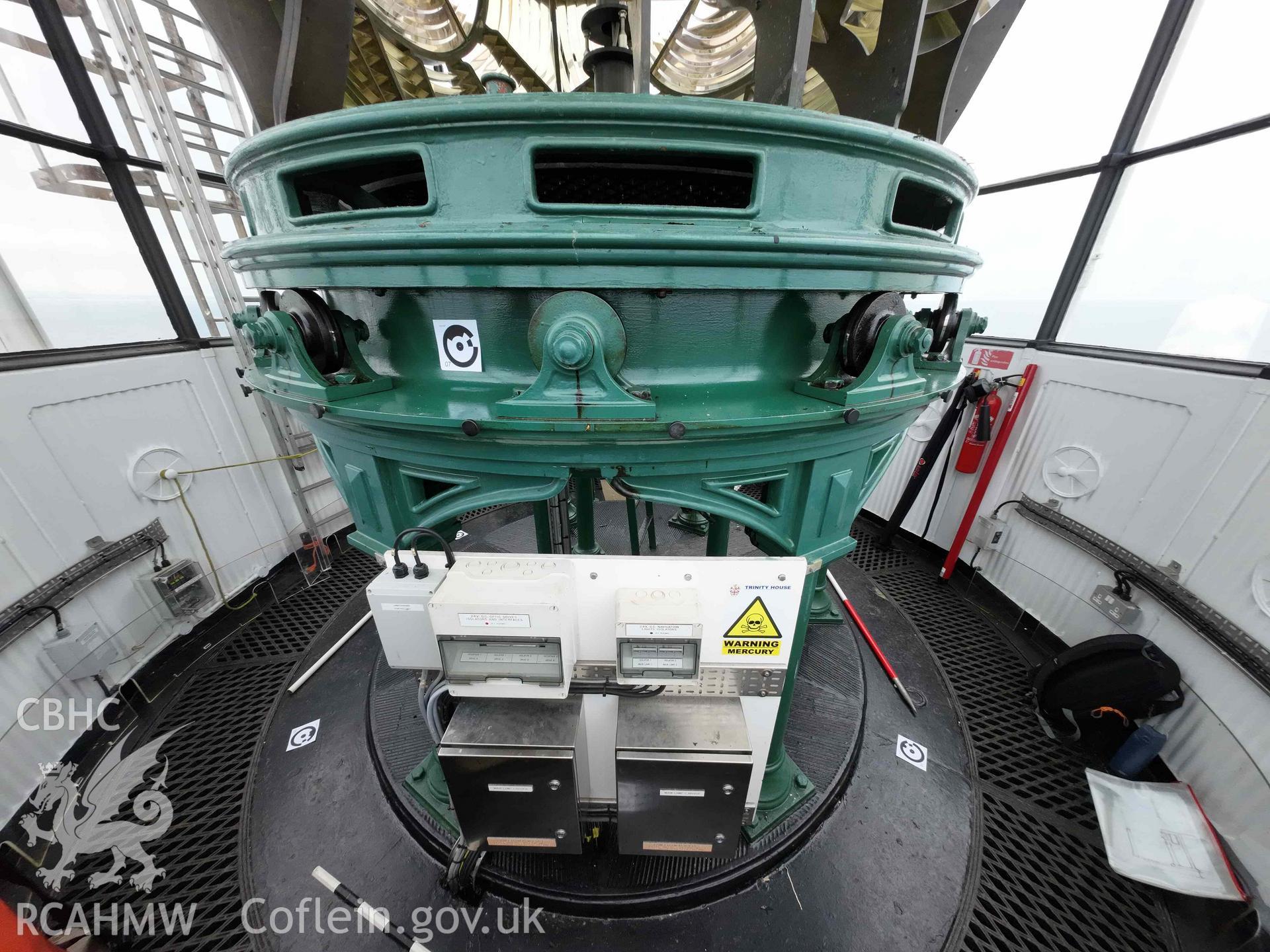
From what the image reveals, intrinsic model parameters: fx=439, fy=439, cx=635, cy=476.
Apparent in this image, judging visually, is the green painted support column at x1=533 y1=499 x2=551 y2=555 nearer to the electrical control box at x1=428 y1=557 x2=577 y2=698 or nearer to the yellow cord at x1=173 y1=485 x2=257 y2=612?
the electrical control box at x1=428 y1=557 x2=577 y2=698

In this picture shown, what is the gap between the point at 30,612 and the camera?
2.58 meters

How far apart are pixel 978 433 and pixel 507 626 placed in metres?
4.31

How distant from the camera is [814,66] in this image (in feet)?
6.68

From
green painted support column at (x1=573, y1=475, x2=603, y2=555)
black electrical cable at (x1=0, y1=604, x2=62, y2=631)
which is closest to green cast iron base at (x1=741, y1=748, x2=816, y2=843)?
green painted support column at (x1=573, y1=475, x2=603, y2=555)

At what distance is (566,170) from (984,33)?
2.39 m

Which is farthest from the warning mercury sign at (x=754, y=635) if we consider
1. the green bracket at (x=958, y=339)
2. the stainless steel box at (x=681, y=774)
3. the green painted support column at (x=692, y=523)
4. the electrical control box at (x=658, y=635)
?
the green painted support column at (x=692, y=523)

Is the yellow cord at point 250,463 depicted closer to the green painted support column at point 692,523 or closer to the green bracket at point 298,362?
the green bracket at point 298,362

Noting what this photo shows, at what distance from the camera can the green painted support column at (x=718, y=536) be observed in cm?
226

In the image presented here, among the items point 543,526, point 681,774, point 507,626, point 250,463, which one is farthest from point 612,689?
point 250,463

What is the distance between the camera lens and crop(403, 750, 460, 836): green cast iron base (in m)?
2.24

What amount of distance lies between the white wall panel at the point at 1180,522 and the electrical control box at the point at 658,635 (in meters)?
2.90

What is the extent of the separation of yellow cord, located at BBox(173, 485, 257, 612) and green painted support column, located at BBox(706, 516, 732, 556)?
4202mm

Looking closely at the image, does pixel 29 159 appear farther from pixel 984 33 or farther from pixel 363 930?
pixel 984 33

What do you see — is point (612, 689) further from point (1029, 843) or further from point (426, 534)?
point (1029, 843)
